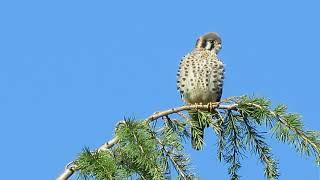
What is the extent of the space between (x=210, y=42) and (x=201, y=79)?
20.8 inches

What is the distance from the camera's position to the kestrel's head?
26.9ft

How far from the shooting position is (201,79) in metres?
7.89

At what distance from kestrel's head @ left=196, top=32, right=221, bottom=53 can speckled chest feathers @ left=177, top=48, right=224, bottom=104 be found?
17 cm

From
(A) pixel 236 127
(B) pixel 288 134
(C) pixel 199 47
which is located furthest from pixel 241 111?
(C) pixel 199 47

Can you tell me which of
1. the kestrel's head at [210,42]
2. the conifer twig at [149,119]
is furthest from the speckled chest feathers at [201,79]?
the conifer twig at [149,119]

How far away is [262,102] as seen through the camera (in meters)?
5.09

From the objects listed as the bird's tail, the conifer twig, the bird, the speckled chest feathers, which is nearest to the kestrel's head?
the bird

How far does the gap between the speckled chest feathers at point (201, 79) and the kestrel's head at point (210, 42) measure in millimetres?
172

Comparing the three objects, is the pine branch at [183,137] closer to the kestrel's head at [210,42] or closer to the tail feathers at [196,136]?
the tail feathers at [196,136]

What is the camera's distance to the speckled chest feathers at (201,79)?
308 inches

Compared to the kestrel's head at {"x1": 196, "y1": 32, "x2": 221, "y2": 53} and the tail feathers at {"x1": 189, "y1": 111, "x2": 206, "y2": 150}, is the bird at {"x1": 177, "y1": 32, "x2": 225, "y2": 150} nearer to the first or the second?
the kestrel's head at {"x1": 196, "y1": 32, "x2": 221, "y2": 53}

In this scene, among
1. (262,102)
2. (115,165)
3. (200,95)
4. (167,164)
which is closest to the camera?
(115,165)

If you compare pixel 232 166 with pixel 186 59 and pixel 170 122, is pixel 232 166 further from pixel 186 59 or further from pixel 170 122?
pixel 186 59

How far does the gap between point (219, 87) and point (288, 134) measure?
3.07 metres
